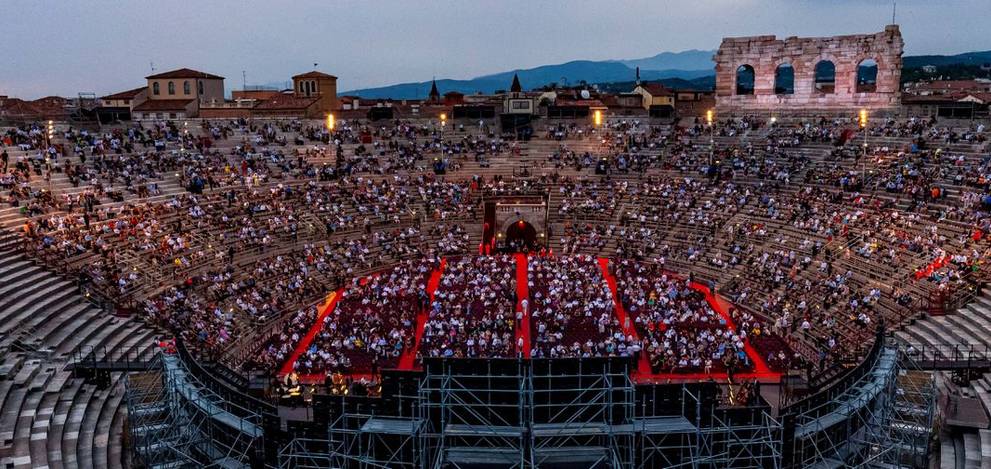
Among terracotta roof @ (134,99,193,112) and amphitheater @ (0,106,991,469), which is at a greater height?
terracotta roof @ (134,99,193,112)

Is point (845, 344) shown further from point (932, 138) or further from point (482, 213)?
point (482, 213)

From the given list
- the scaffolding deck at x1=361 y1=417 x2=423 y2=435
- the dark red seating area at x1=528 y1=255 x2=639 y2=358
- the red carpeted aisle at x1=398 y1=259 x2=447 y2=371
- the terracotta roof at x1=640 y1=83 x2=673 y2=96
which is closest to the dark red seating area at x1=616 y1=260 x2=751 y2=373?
the dark red seating area at x1=528 y1=255 x2=639 y2=358

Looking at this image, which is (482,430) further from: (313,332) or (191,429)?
(313,332)

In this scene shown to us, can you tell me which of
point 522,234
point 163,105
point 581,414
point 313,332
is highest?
point 163,105

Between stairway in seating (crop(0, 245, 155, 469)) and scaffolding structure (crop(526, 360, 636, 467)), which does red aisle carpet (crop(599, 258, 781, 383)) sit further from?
stairway in seating (crop(0, 245, 155, 469))

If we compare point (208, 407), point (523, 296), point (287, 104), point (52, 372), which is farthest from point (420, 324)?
point (287, 104)

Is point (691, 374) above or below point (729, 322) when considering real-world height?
below

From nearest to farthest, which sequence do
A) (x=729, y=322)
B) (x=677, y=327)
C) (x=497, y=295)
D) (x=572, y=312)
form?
(x=677, y=327) → (x=729, y=322) → (x=572, y=312) → (x=497, y=295)
